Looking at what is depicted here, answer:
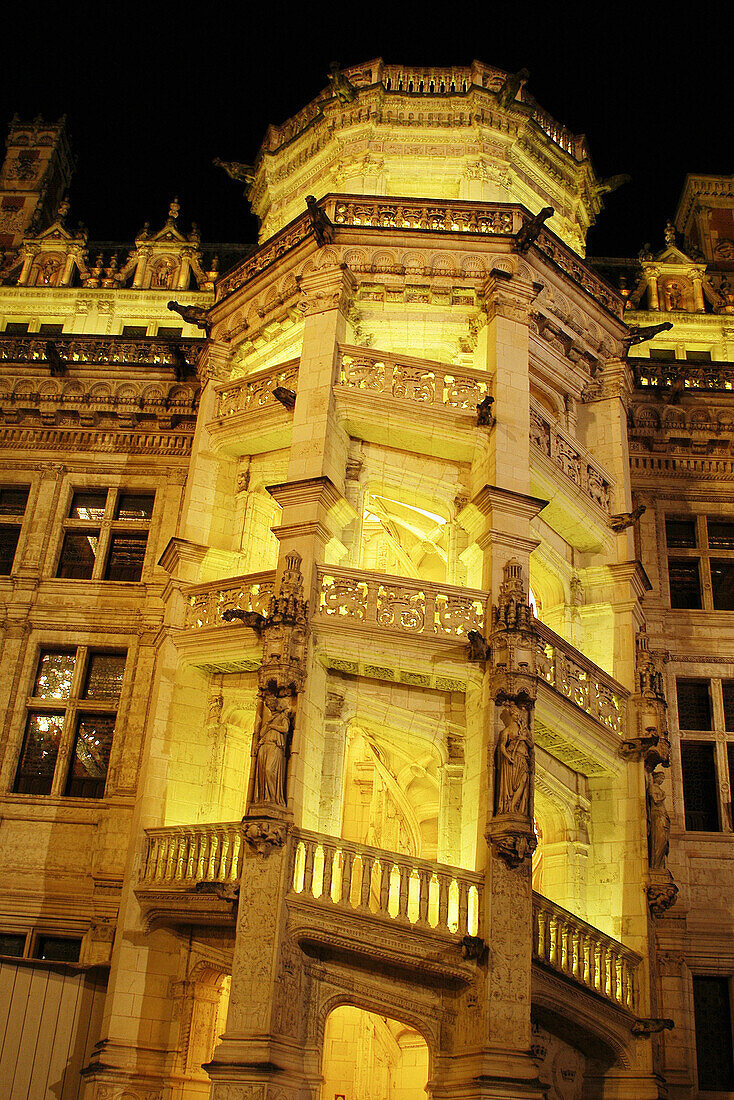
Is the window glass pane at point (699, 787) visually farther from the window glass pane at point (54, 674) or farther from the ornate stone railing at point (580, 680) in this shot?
the window glass pane at point (54, 674)

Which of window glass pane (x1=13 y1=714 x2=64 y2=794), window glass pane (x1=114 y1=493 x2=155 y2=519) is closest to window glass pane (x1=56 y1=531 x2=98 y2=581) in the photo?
window glass pane (x1=114 y1=493 x2=155 y2=519)

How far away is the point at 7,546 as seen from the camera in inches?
848

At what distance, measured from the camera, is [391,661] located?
15312 mm

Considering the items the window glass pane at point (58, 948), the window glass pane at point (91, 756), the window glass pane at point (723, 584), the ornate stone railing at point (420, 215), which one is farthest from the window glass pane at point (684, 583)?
the window glass pane at point (58, 948)

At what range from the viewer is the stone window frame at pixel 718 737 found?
18.8m

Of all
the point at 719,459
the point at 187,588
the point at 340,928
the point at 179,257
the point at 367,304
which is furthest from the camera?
the point at 179,257

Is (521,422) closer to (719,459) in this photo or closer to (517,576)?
(517,576)

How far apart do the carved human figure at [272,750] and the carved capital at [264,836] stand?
0.91ft

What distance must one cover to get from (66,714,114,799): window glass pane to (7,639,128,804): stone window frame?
0.25 ft

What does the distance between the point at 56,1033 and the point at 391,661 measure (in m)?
7.19

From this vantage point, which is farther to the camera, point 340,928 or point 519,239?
point 519,239

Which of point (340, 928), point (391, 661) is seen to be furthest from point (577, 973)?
point (391, 661)

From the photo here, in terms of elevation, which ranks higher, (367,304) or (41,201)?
(41,201)

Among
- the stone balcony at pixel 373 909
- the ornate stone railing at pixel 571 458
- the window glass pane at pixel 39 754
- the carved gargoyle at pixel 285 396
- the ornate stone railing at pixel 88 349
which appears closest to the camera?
the stone balcony at pixel 373 909
